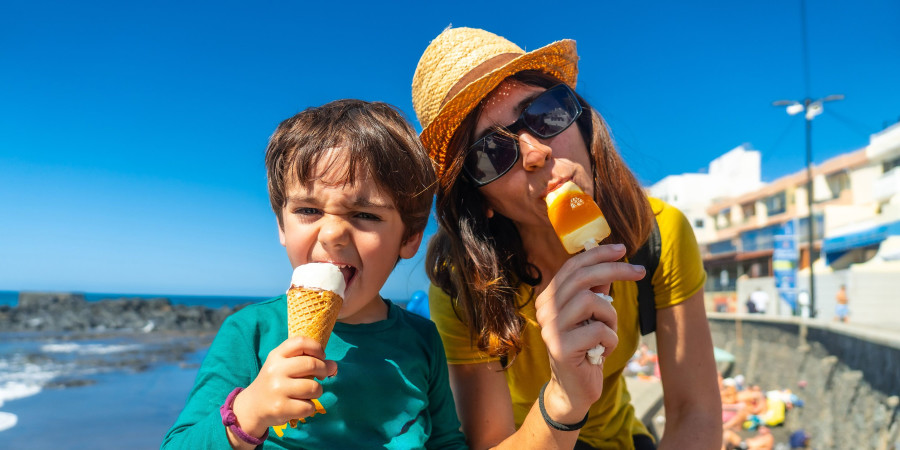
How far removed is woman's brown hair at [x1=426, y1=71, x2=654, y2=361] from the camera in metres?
2.10

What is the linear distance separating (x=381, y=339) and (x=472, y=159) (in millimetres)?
735

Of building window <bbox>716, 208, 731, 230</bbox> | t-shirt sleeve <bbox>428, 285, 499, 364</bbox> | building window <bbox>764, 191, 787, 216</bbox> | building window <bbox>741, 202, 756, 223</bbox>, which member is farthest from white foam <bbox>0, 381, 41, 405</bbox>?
building window <bbox>716, 208, 731, 230</bbox>

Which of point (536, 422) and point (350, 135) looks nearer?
point (536, 422)

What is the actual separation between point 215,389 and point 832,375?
14.7 metres

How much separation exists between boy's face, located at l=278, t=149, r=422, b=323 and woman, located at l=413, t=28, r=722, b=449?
44cm

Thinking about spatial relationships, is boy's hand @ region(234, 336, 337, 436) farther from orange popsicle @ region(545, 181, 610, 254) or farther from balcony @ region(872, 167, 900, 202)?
balcony @ region(872, 167, 900, 202)

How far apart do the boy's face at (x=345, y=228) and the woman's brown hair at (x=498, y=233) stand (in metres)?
0.44

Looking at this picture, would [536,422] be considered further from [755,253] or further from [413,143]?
[755,253]

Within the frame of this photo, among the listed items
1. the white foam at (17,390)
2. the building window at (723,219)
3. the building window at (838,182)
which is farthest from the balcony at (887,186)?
the white foam at (17,390)

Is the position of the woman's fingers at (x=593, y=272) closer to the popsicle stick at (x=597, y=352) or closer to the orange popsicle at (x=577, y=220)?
the popsicle stick at (x=597, y=352)

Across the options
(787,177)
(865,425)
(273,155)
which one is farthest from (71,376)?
(787,177)

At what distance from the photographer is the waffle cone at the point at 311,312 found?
59.1 inches

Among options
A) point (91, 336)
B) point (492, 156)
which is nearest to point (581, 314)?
point (492, 156)

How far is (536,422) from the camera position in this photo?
1658mm
